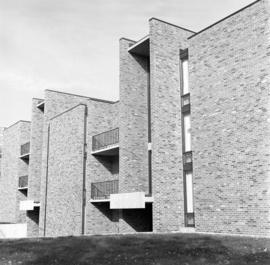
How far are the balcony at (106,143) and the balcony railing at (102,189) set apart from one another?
2.02m

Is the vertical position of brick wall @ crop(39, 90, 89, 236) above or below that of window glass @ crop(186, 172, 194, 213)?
above

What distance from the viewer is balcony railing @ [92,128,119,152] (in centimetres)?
2568

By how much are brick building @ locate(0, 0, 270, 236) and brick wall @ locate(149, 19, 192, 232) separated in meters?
0.05

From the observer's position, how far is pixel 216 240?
1445cm

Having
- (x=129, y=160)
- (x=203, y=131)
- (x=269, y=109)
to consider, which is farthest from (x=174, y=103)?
(x=269, y=109)

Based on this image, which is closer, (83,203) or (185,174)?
(185,174)

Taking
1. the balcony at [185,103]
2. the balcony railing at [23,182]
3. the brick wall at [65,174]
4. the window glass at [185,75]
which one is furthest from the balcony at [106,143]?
the balcony railing at [23,182]

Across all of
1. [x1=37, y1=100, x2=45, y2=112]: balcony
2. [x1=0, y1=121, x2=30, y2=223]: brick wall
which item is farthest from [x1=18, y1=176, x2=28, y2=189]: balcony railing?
[x1=37, y1=100, x2=45, y2=112]: balcony

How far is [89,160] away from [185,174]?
→ 8913 millimetres

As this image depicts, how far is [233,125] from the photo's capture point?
17.8 m

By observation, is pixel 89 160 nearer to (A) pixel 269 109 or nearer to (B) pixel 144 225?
(B) pixel 144 225

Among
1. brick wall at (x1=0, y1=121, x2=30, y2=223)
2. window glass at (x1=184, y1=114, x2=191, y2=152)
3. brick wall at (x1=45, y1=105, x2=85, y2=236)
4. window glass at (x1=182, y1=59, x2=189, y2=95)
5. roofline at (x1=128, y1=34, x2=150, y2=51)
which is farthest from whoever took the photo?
brick wall at (x1=0, y1=121, x2=30, y2=223)

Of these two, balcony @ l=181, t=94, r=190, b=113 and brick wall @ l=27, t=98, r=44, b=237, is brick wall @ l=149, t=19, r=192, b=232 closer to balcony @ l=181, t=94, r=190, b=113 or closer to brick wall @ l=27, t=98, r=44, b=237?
balcony @ l=181, t=94, r=190, b=113

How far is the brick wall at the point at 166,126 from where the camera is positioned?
65.4ft
